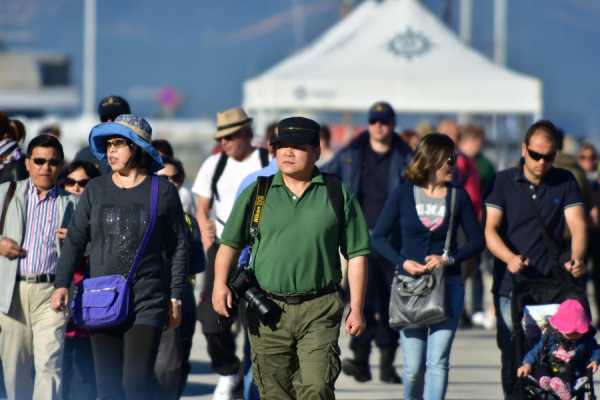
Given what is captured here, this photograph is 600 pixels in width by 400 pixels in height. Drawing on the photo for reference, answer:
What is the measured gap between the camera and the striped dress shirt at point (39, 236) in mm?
9508

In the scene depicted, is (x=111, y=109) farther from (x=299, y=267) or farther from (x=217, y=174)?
(x=299, y=267)

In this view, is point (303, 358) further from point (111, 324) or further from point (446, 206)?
point (446, 206)

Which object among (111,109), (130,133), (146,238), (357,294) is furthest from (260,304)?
(111,109)

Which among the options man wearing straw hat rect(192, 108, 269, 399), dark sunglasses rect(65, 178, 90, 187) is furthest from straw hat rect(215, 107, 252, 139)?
dark sunglasses rect(65, 178, 90, 187)

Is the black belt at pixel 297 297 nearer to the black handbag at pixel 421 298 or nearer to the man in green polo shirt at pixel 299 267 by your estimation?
the man in green polo shirt at pixel 299 267

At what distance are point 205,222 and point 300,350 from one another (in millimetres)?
3296

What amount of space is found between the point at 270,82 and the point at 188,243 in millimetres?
15282

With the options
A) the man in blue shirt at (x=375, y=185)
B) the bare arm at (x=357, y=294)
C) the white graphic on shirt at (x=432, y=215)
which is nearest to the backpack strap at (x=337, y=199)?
the bare arm at (x=357, y=294)

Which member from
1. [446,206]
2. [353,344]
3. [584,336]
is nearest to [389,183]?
[353,344]

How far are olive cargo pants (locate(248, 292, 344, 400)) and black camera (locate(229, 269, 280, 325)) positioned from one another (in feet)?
0.19

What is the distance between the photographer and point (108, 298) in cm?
852

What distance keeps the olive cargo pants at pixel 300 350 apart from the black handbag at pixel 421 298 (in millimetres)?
1514

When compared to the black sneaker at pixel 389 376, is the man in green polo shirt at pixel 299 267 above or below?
above

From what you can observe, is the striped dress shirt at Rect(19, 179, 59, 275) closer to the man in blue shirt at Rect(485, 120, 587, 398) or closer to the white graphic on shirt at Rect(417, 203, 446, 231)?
the white graphic on shirt at Rect(417, 203, 446, 231)
